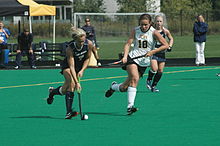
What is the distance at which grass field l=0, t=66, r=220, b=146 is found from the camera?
8898 millimetres

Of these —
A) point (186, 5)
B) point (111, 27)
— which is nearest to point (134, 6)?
point (186, 5)

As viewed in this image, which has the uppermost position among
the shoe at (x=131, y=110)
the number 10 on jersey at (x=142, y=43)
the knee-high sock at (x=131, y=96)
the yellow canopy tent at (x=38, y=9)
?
the yellow canopy tent at (x=38, y=9)

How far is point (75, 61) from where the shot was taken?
35.8ft

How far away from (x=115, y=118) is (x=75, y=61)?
111 centimetres

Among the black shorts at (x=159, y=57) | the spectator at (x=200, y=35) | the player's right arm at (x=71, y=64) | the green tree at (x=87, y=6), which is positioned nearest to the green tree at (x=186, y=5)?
the green tree at (x=87, y=6)

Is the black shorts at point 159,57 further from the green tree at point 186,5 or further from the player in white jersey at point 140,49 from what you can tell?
the green tree at point 186,5

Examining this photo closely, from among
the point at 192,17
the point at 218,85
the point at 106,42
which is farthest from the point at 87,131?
the point at 192,17

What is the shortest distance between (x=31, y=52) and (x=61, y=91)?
14.0 metres

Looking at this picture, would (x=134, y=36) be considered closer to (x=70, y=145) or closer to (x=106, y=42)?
(x=70, y=145)

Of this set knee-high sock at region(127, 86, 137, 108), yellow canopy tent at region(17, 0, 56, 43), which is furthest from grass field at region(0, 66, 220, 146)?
yellow canopy tent at region(17, 0, 56, 43)

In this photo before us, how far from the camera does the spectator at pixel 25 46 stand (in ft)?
84.0

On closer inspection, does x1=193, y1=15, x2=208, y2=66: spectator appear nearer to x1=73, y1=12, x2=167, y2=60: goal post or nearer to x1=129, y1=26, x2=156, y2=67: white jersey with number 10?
x1=129, y1=26, x2=156, y2=67: white jersey with number 10

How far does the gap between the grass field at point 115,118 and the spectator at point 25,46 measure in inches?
294

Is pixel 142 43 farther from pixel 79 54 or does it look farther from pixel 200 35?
pixel 200 35
